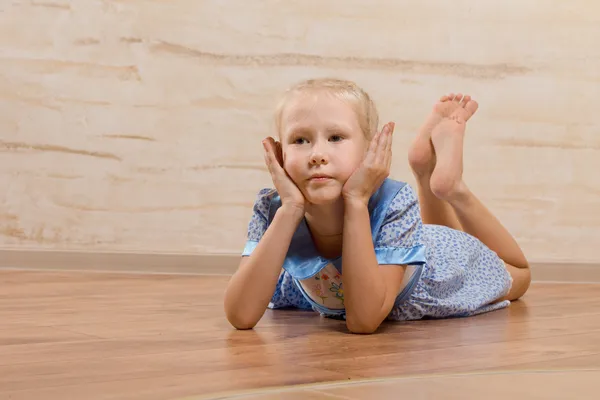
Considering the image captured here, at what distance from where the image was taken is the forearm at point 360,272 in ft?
4.01

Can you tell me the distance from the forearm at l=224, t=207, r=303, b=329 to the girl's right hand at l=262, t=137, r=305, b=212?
1 cm

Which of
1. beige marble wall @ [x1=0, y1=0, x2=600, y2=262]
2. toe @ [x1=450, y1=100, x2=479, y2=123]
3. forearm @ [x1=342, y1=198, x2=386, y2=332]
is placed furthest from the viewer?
beige marble wall @ [x1=0, y1=0, x2=600, y2=262]

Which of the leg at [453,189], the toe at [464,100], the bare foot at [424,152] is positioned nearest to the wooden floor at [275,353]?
the leg at [453,189]

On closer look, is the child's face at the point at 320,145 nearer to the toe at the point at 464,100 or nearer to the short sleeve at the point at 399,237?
the short sleeve at the point at 399,237

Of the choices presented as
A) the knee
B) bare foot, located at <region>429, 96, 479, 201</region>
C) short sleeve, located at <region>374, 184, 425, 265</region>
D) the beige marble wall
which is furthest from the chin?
the beige marble wall

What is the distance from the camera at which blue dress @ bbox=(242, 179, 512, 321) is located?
4.32ft

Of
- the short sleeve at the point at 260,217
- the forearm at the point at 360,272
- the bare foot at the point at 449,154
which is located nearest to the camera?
the forearm at the point at 360,272

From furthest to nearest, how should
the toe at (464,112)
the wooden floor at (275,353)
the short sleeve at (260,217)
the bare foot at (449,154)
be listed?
the toe at (464,112) < the bare foot at (449,154) < the short sleeve at (260,217) < the wooden floor at (275,353)

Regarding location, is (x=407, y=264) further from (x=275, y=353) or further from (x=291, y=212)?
(x=275, y=353)

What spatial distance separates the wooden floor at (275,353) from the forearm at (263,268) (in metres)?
0.04

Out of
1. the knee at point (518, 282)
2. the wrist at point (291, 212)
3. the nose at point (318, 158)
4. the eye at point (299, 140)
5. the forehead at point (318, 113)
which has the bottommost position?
the knee at point (518, 282)

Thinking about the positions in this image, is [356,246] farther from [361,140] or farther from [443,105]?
[443,105]

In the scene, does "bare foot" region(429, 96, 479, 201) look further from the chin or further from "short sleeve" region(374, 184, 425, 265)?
the chin

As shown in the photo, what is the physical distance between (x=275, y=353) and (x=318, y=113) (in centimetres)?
38
